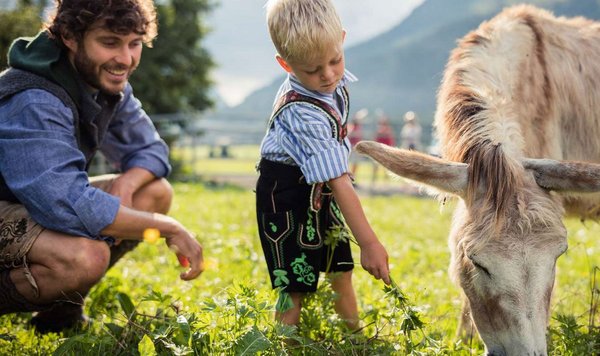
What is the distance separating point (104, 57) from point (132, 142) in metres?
0.78

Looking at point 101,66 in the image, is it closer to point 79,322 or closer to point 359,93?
point 79,322

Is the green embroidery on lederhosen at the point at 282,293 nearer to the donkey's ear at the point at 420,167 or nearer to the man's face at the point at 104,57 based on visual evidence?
the donkey's ear at the point at 420,167

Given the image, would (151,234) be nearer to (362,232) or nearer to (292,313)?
(292,313)

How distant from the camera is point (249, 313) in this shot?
2.50m

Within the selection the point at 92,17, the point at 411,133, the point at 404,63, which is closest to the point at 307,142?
the point at 92,17

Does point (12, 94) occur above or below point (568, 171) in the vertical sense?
below

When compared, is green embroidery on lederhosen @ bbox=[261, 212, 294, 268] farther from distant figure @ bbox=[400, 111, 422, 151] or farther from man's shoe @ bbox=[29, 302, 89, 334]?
distant figure @ bbox=[400, 111, 422, 151]

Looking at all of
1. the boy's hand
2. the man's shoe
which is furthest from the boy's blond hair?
the man's shoe

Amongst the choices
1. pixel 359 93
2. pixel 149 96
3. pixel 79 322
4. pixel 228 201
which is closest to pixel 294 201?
pixel 79 322

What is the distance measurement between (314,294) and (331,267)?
0.32m

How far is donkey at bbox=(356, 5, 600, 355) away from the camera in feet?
7.91

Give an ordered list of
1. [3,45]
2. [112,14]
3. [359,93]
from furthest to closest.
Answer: [359,93]
[3,45]
[112,14]

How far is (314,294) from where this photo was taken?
298 centimetres

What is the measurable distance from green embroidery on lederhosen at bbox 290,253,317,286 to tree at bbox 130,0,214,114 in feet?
76.9
